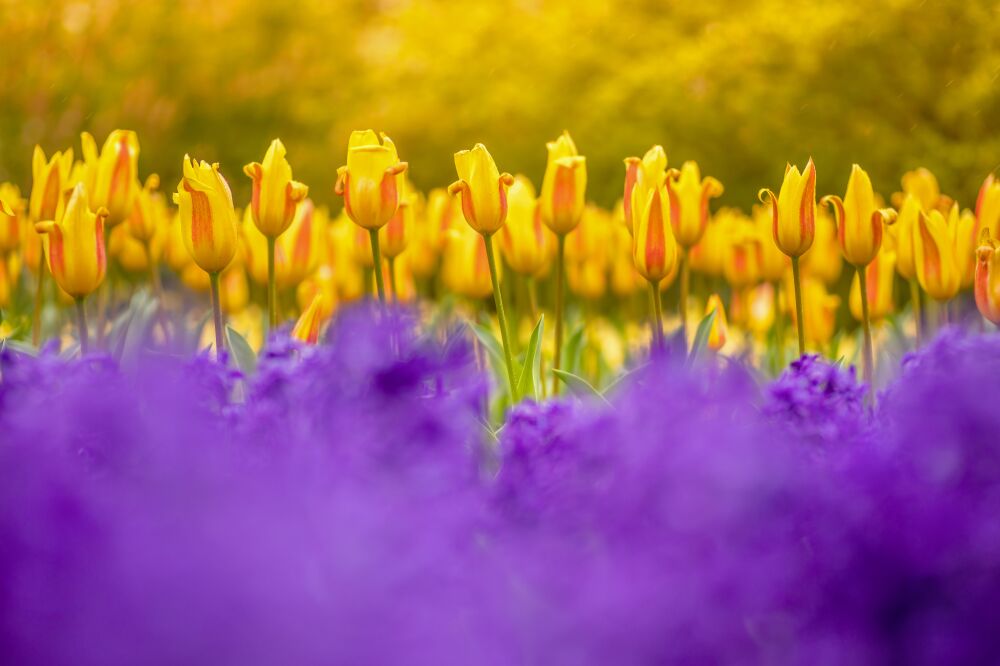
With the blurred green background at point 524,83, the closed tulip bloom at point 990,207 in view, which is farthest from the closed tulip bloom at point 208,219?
the blurred green background at point 524,83

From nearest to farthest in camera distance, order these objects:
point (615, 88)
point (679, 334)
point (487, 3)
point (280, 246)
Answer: point (679, 334), point (280, 246), point (615, 88), point (487, 3)

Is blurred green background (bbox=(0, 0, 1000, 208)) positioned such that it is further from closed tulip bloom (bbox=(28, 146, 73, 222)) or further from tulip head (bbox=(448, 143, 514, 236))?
closed tulip bloom (bbox=(28, 146, 73, 222))

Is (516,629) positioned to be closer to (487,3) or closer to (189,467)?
(189,467)

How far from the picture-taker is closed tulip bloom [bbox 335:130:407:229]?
2068 millimetres

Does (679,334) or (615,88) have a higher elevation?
(615,88)

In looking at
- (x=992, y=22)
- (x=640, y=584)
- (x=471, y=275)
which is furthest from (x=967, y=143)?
(x=640, y=584)

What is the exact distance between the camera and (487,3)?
Answer: 37.6 feet

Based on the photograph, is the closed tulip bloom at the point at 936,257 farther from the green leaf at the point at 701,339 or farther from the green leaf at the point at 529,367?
Answer: the green leaf at the point at 529,367

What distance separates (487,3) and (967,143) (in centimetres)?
594

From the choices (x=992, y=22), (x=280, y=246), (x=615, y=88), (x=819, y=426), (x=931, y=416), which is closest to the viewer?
(x=931, y=416)

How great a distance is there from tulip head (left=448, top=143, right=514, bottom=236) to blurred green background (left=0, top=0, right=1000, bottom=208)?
214 inches

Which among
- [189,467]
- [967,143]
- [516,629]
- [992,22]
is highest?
[992,22]

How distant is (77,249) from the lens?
205cm

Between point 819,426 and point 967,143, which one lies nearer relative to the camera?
point 819,426
